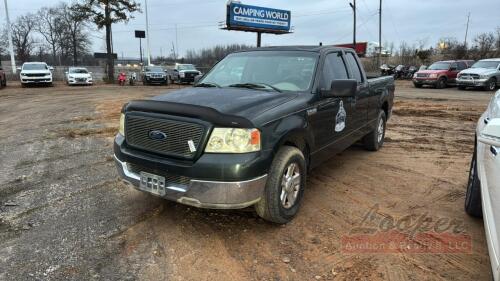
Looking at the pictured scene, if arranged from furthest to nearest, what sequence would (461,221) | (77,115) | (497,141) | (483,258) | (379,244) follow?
(77,115), (461,221), (379,244), (483,258), (497,141)

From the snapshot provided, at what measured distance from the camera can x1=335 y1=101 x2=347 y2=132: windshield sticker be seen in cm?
512

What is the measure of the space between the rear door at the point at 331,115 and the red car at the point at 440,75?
2178cm

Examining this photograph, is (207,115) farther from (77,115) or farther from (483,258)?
(77,115)

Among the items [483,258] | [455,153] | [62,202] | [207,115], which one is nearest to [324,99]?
[207,115]

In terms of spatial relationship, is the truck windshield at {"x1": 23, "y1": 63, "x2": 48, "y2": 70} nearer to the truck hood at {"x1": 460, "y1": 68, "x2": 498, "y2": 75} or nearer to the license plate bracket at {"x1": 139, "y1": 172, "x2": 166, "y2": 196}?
the license plate bracket at {"x1": 139, "y1": 172, "x2": 166, "y2": 196}

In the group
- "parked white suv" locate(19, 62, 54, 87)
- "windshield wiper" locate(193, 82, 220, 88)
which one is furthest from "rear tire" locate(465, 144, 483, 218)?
"parked white suv" locate(19, 62, 54, 87)

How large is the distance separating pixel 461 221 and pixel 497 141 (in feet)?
7.35

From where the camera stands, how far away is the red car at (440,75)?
24.8 m

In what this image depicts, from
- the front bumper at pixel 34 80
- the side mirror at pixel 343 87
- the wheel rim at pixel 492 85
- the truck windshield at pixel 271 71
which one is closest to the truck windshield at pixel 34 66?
the front bumper at pixel 34 80

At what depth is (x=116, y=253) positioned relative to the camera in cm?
356

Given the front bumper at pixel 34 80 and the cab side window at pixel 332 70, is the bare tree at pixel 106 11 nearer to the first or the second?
the front bumper at pixel 34 80

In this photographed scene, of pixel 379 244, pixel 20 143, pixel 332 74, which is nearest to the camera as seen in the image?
pixel 379 244

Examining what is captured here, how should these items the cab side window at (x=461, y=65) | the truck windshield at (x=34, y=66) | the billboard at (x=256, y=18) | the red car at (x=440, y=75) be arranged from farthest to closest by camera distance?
the billboard at (x=256, y=18)
the truck windshield at (x=34, y=66)
the cab side window at (x=461, y=65)
the red car at (x=440, y=75)

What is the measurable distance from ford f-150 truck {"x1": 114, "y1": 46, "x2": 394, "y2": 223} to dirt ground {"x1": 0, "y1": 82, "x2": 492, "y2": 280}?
1.43 ft
